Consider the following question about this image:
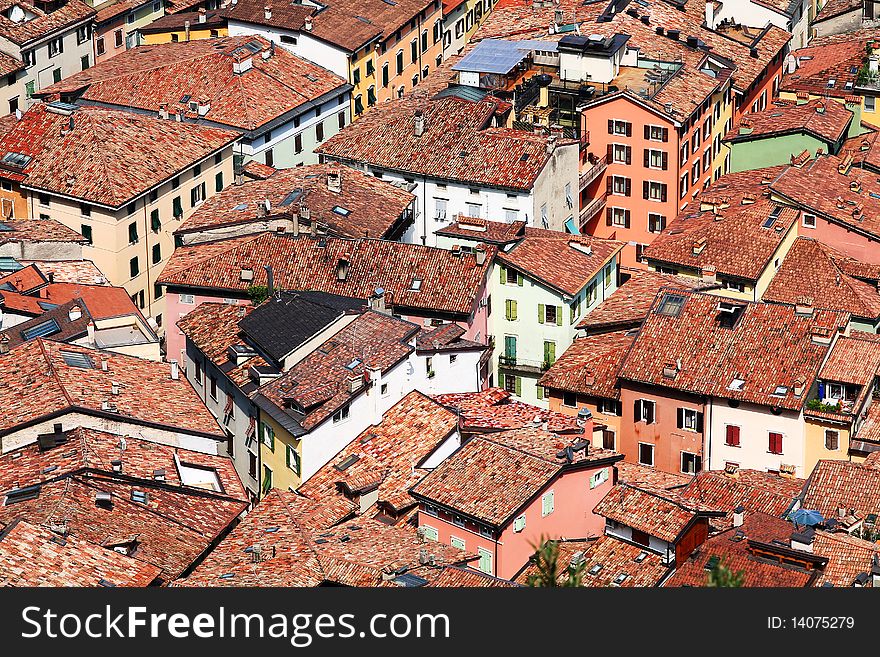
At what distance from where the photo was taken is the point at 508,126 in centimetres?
11181

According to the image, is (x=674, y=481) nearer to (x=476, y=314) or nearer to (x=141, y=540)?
(x=476, y=314)

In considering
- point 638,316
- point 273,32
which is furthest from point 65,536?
point 273,32

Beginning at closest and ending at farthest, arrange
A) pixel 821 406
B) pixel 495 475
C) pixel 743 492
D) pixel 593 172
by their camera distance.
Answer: pixel 495 475 → pixel 743 492 → pixel 821 406 → pixel 593 172

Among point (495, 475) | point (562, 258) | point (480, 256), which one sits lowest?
point (495, 475)

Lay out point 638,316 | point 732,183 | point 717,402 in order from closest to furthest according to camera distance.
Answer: point 717,402 → point 638,316 → point 732,183

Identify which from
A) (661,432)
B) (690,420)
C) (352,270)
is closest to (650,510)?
(690,420)

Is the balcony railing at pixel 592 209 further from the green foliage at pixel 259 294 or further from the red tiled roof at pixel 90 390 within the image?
the red tiled roof at pixel 90 390

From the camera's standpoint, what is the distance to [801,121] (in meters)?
114

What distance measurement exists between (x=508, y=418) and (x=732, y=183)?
31743 millimetres

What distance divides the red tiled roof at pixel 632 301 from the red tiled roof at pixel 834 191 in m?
9.82

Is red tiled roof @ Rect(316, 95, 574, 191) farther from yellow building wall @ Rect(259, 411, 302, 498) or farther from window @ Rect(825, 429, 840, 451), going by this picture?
yellow building wall @ Rect(259, 411, 302, 498)

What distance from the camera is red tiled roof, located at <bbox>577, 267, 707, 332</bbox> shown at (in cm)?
9288

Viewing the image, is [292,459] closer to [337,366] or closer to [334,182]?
[337,366]

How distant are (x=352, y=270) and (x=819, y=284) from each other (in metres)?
25.3
